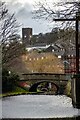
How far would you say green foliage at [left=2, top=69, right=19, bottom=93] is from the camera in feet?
134

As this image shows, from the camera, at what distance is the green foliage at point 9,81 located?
4097cm

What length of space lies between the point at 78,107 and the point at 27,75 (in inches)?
1243

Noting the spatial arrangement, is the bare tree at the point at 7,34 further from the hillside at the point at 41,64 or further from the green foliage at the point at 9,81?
the hillside at the point at 41,64

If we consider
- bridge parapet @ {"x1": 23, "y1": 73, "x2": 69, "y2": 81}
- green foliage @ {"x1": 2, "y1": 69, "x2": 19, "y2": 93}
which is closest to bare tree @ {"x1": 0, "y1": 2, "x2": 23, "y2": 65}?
green foliage @ {"x1": 2, "y1": 69, "x2": 19, "y2": 93}

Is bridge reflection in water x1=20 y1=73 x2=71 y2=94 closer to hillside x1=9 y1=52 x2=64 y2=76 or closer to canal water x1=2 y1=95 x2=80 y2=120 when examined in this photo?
hillside x1=9 y1=52 x2=64 y2=76

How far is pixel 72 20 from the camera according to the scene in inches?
509

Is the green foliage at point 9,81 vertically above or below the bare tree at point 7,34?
below

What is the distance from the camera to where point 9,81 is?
141 feet

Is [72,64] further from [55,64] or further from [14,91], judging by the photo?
[55,64]

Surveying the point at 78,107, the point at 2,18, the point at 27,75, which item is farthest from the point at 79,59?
the point at 27,75

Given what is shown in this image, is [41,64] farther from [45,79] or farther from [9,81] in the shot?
[9,81]

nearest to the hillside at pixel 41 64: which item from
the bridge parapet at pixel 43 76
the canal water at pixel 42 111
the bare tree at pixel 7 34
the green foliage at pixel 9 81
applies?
the bridge parapet at pixel 43 76

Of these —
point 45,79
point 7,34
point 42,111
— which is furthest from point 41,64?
point 42,111

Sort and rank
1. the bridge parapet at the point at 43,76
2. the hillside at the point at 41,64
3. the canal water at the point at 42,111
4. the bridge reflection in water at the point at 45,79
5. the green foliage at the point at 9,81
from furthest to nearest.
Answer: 1. the hillside at the point at 41,64
2. the bridge parapet at the point at 43,76
3. the bridge reflection in water at the point at 45,79
4. the green foliage at the point at 9,81
5. the canal water at the point at 42,111
